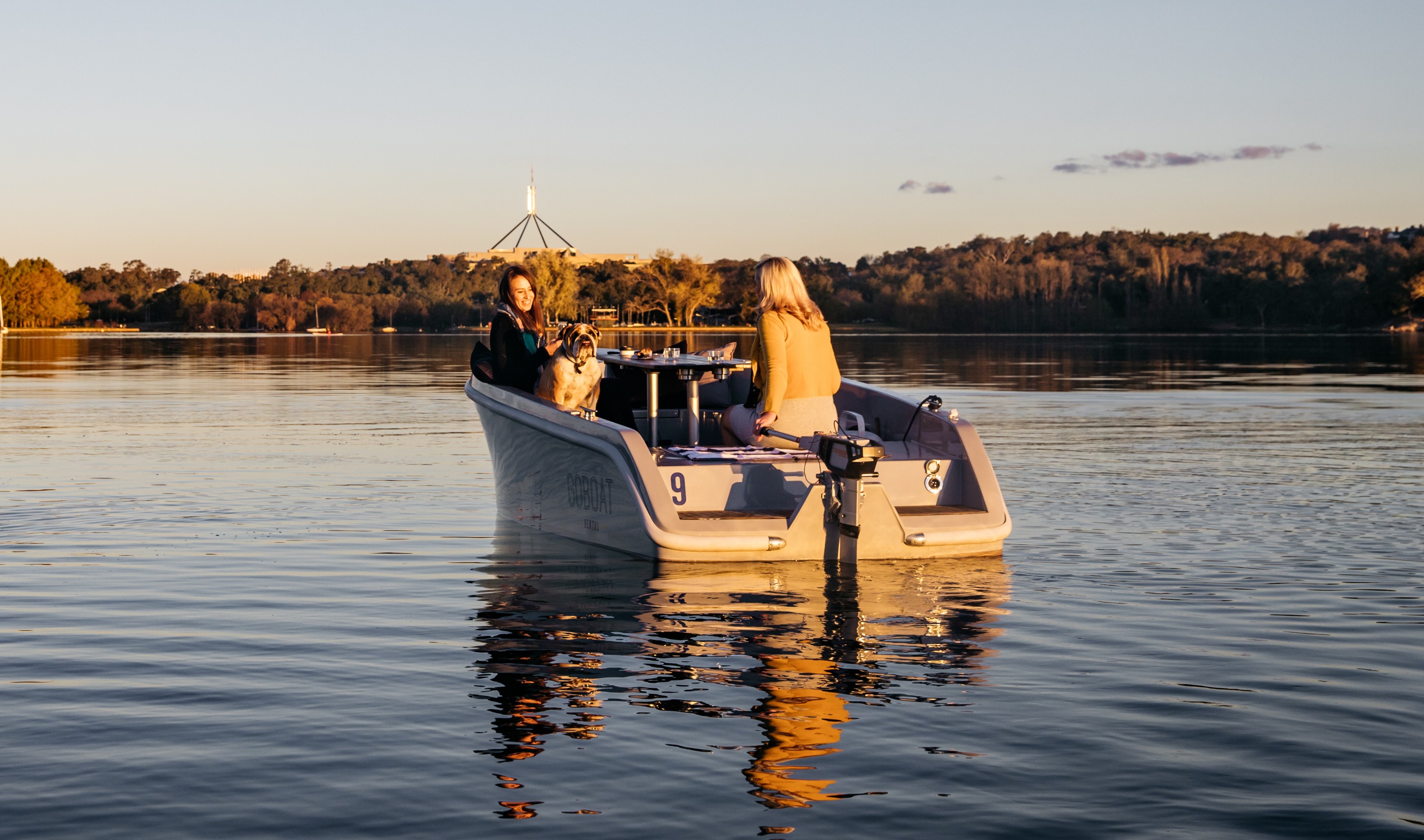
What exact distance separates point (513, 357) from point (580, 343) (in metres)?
1.19

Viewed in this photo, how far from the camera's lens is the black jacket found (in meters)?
10.9

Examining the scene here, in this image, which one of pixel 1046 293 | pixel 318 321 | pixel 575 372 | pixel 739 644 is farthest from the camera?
pixel 318 321

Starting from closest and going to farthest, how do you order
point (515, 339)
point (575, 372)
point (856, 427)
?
point (856, 427)
point (575, 372)
point (515, 339)

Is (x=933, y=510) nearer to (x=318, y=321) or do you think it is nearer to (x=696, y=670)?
(x=696, y=670)

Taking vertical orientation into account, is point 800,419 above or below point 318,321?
below

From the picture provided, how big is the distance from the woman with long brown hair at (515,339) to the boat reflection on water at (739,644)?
1.75 metres

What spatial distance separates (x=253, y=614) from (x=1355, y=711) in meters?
5.50

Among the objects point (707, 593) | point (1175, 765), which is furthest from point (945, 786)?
point (707, 593)

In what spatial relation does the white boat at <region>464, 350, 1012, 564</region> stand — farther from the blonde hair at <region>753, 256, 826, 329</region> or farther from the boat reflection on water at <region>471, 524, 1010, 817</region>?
the blonde hair at <region>753, 256, 826, 329</region>

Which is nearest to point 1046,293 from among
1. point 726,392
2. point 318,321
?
point 318,321

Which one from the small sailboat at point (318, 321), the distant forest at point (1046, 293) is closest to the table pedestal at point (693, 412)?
the distant forest at point (1046, 293)

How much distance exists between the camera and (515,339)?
1086 cm

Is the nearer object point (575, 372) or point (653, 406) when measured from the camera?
point (575, 372)

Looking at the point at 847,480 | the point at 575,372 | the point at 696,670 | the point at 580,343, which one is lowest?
the point at 696,670
